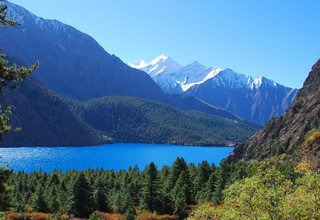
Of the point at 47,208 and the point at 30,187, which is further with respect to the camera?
the point at 30,187

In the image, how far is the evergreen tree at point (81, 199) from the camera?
8362cm

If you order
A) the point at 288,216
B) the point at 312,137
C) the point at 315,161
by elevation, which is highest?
the point at 312,137

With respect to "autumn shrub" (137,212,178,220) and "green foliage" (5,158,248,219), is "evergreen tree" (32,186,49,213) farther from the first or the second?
"autumn shrub" (137,212,178,220)

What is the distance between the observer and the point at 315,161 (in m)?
130

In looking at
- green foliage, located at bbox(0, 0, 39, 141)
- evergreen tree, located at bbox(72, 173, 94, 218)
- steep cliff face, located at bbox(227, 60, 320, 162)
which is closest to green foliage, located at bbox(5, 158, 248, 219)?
evergreen tree, located at bbox(72, 173, 94, 218)

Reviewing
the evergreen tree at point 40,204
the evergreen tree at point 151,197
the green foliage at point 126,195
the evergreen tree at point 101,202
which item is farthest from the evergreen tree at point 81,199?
the evergreen tree at point 151,197

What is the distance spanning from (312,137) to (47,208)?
98.3 m

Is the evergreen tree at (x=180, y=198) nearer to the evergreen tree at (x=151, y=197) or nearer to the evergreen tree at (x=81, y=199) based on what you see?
the evergreen tree at (x=151, y=197)

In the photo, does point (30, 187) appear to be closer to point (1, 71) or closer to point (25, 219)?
point (25, 219)

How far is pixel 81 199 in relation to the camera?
276ft

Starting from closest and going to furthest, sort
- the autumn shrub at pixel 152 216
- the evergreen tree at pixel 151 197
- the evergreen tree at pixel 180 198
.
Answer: the autumn shrub at pixel 152 216 → the evergreen tree at pixel 180 198 → the evergreen tree at pixel 151 197

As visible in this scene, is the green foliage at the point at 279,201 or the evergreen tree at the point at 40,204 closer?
the green foliage at the point at 279,201

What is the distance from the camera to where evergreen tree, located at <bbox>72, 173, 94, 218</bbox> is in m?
83.6

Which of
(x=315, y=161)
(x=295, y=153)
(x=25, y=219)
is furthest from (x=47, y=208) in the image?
(x=295, y=153)
